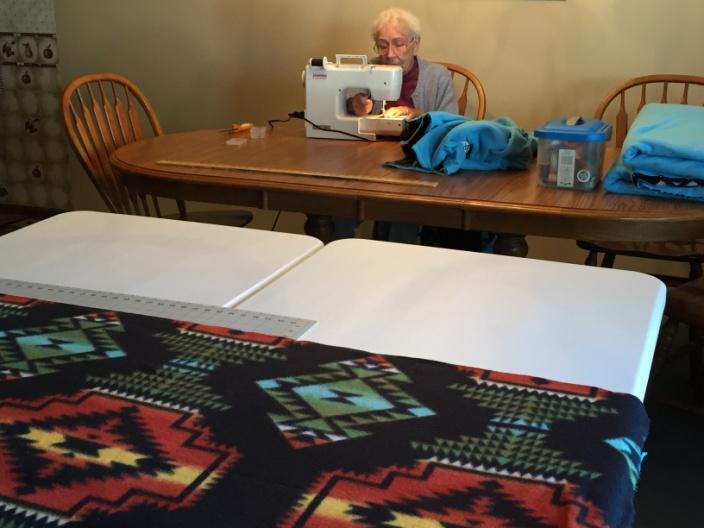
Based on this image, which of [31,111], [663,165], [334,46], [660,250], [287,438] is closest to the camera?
[287,438]

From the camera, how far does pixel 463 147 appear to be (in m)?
2.29

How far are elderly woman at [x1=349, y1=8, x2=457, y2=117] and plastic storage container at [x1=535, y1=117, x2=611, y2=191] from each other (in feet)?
3.44

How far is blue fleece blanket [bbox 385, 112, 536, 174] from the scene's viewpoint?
2.29m

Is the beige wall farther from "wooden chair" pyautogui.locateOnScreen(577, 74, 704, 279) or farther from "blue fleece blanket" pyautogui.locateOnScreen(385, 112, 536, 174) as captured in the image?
"blue fleece blanket" pyautogui.locateOnScreen(385, 112, 536, 174)

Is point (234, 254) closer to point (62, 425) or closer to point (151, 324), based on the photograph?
point (151, 324)

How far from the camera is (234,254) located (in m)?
1.46

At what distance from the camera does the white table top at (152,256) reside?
131cm

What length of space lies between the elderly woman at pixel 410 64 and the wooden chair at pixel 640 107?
1.90ft

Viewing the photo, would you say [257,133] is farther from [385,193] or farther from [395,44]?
[385,193]

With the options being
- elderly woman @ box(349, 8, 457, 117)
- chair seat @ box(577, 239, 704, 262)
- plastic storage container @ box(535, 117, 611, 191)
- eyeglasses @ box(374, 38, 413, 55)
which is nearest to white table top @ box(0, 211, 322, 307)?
plastic storage container @ box(535, 117, 611, 191)

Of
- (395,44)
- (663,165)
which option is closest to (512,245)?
(663,165)

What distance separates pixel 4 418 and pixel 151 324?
0.27 metres

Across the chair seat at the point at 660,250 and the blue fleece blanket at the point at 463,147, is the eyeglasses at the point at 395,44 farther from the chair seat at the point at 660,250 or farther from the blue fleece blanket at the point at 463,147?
the chair seat at the point at 660,250

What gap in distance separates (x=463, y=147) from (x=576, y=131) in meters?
0.30
